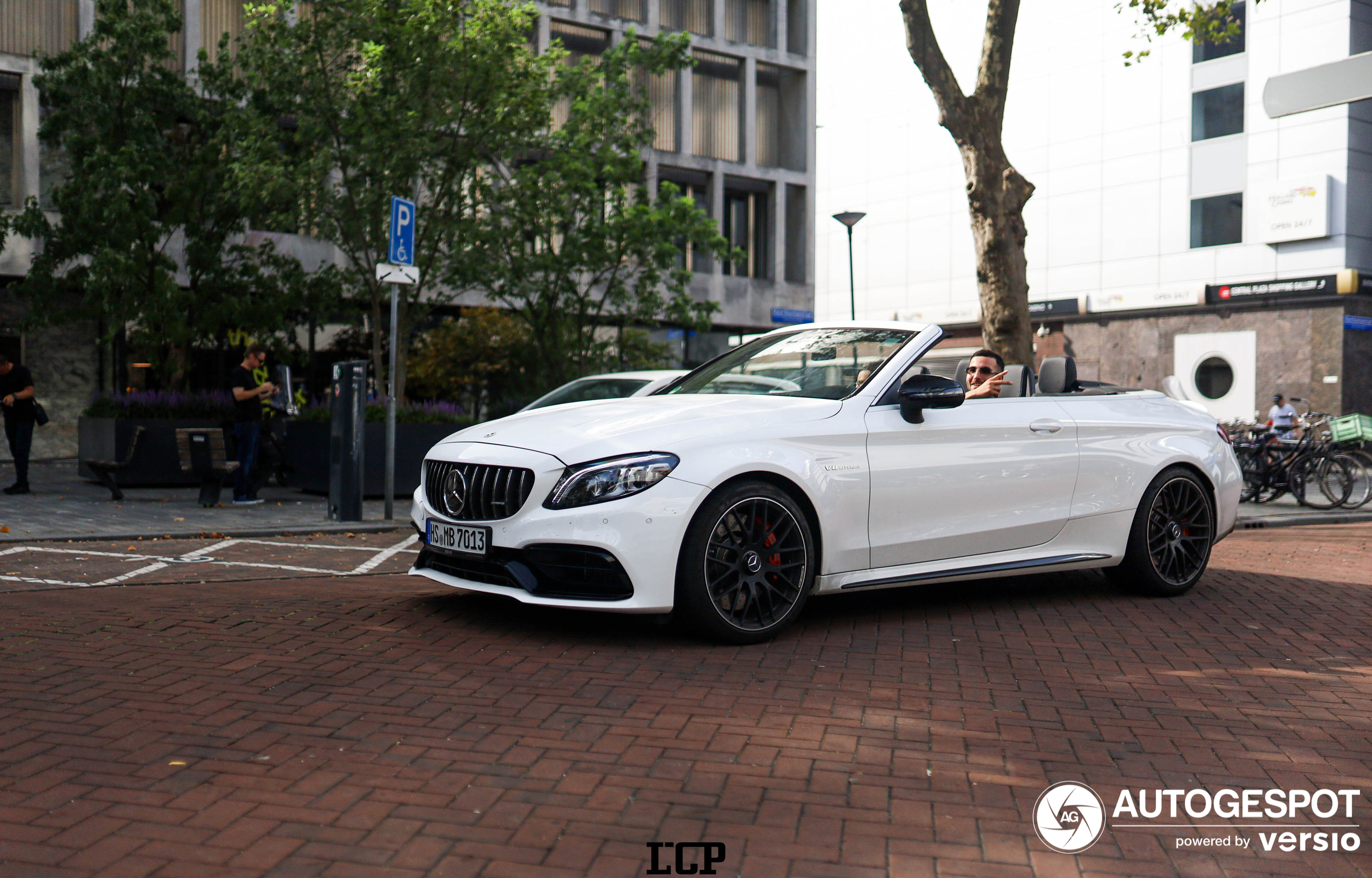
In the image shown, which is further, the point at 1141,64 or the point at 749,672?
the point at 1141,64

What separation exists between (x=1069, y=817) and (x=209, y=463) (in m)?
11.4

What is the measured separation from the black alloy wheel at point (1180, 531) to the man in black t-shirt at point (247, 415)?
8.90 meters

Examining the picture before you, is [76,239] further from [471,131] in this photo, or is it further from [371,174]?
[471,131]

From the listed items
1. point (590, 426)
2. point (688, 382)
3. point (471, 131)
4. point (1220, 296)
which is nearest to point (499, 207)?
point (471, 131)

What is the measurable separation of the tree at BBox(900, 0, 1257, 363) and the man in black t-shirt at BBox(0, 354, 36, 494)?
1126 cm

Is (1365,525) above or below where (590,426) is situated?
below

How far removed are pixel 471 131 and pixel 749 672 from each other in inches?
461

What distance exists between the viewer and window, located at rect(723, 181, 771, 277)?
32.9 meters

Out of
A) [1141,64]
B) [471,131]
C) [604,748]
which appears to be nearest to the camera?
[604,748]

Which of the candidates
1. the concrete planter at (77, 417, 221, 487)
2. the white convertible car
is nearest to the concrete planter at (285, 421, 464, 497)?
the concrete planter at (77, 417, 221, 487)

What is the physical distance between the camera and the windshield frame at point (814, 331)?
6297 mm

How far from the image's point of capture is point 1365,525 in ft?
47.0

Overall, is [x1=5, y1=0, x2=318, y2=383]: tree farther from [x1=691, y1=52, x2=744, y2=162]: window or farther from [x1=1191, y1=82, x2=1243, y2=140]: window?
[x1=1191, y1=82, x2=1243, y2=140]: window

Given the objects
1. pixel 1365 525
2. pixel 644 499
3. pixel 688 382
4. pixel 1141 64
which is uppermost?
pixel 1141 64
